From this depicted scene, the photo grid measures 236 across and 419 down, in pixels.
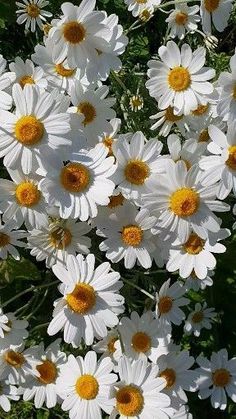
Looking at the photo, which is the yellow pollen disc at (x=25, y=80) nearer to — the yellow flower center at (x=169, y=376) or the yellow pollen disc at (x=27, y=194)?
the yellow pollen disc at (x=27, y=194)

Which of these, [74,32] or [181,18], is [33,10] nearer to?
[181,18]

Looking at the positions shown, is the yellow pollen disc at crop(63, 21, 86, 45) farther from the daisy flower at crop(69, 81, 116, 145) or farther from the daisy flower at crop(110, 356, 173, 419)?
the daisy flower at crop(110, 356, 173, 419)

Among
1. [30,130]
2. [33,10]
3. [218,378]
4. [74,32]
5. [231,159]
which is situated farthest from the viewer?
[33,10]

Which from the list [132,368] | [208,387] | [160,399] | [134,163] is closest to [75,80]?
[134,163]

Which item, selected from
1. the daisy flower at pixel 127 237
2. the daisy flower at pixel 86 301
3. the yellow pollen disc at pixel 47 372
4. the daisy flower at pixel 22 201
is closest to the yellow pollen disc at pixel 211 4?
the daisy flower at pixel 127 237

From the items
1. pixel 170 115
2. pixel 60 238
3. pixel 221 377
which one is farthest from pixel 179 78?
pixel 221 377

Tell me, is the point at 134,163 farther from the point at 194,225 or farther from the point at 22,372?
the point at 22,372

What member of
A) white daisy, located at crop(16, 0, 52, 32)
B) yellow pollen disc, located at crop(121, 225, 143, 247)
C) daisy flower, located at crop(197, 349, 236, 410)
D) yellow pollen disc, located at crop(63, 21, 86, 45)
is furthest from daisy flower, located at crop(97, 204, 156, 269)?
white daisy, located at crop(16, 0, 52, 32)
